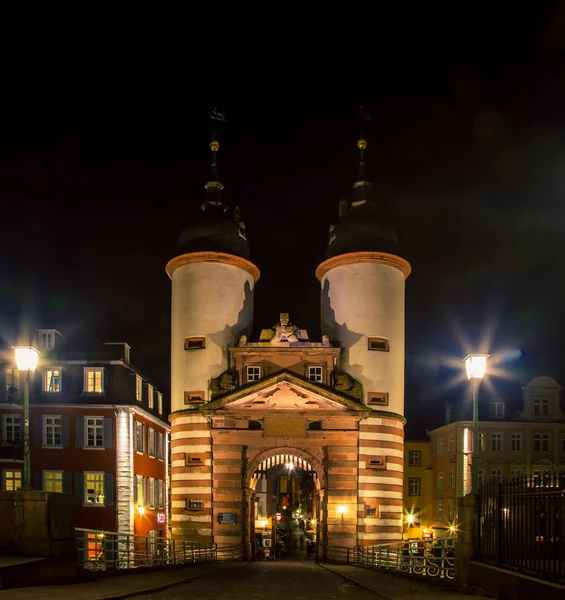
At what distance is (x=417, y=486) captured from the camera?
62.8m

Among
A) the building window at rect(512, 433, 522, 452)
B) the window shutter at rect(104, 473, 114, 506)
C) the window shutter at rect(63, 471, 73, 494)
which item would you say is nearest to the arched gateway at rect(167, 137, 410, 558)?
the window shutter at rect(104, 473, 114, 506)

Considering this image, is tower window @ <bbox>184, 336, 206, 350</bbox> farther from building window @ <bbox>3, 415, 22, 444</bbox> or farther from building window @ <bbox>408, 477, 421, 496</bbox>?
building window @ <bbox>408, 477, 421, 496</bbox>

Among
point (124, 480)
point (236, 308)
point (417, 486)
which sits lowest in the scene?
point (417, 486)

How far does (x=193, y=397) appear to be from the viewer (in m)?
38.5

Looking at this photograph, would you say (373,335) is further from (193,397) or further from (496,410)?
(496,410)

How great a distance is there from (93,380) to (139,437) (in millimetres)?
4115

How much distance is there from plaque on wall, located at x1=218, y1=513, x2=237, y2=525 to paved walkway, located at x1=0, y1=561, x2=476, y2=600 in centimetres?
1169

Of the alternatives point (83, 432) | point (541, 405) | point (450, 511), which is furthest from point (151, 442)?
point (541, 405)

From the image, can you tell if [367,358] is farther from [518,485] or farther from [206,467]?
[518,485]

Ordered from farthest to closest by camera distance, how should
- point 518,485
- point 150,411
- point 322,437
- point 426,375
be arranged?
point 426,375, point 150,411, point 322,437, point 518,485

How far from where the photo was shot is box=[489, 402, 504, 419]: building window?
181 feet

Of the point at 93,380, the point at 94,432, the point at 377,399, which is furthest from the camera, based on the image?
the point at 93,380

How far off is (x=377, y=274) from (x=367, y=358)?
4400 millimetres

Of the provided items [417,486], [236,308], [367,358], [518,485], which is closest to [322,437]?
[367,358]
